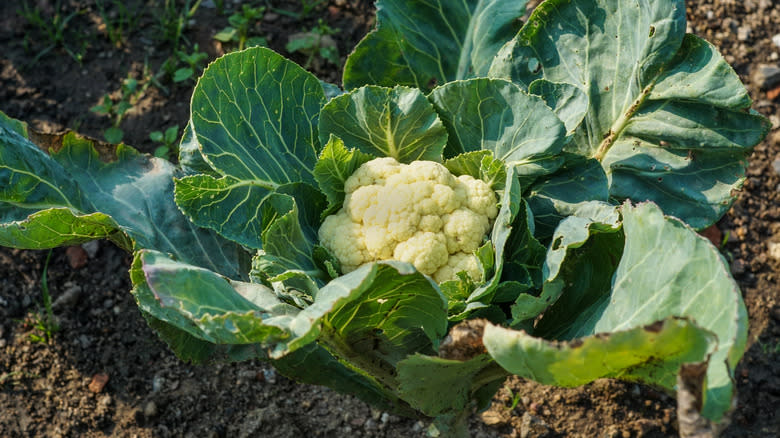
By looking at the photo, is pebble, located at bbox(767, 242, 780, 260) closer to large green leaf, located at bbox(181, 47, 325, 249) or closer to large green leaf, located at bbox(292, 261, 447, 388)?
large green leaf, located at bbox(292, 261, 447, 388)

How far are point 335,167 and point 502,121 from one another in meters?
0.63

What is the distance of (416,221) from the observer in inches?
110

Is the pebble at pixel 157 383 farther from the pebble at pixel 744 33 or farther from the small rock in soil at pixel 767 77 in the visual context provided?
the pebble at pixel 744 33

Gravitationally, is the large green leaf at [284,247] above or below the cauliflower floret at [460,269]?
above

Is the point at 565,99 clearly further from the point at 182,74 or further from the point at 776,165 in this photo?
the point at 182,74

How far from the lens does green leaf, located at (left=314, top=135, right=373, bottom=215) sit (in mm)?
2772

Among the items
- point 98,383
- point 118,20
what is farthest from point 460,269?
point 118,20

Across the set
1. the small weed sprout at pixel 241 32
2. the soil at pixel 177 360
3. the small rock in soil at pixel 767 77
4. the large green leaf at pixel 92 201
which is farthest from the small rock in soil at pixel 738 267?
the small weed sprout at pixel 241 32

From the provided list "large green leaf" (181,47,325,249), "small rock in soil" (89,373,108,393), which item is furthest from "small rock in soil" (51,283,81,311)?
"large green leaf" (181,47,325,249)

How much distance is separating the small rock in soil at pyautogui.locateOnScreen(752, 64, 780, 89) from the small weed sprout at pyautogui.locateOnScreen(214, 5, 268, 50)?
278cm

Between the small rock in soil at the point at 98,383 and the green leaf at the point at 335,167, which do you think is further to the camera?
the small rock in soil at the point at 98,383

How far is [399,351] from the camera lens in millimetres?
2934

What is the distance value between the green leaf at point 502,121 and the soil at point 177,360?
53.0 inches

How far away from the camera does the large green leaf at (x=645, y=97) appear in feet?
9.55
